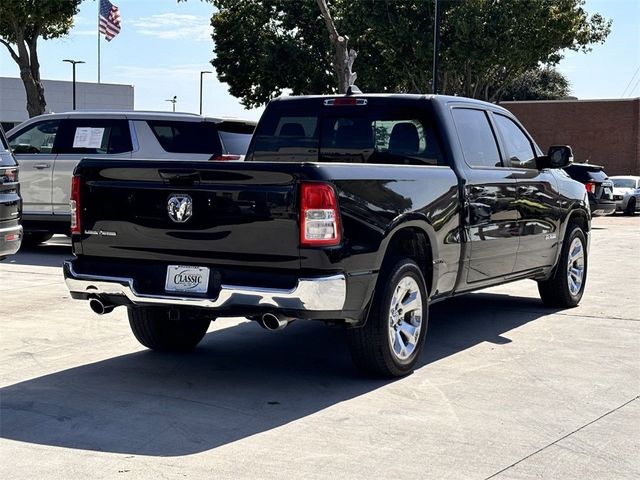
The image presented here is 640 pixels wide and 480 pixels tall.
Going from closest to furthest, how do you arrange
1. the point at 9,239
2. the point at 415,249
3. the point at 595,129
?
the point at 415,249
the point at 9,239
the point at 595,129

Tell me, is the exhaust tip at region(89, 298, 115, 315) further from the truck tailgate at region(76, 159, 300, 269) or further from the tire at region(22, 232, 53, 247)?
the tire at region(22, 232, 53, 247)

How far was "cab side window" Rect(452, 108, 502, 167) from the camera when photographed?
27.1ft

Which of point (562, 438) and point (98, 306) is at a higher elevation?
point (98, 306)

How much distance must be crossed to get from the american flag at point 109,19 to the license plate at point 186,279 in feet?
129

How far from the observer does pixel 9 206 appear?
9.61 metres

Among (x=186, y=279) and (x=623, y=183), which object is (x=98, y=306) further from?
(x=623, y=183)

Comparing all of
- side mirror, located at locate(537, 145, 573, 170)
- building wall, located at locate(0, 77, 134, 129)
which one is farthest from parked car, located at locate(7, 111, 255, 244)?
building wall, located at locate(0, 77, 134, 129)

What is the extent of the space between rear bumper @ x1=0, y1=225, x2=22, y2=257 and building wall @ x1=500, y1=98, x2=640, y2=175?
41.0m

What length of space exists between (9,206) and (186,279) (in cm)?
376

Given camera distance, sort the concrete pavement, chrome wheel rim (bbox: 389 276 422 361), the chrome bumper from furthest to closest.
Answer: chrome wheel rim (bbox: 389 276 422 361) < the chrome bumper < the concrete pavement

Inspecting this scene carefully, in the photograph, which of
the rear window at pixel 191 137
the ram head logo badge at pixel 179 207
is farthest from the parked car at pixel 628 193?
the ram head logo badge at pixel 179 207

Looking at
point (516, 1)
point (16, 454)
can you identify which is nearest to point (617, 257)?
point (16, 454)

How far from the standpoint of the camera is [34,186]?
596 inches

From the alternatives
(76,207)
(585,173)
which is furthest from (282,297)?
(585,173)
